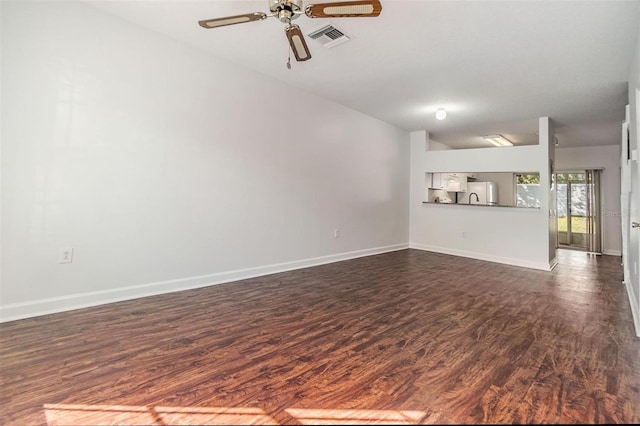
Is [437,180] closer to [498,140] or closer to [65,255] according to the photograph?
[498,140]

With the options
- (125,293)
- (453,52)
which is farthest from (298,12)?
(125,293)

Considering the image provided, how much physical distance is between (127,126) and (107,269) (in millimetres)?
1395

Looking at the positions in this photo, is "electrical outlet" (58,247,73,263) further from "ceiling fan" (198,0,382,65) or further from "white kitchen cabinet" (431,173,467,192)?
"white kitchen cabinet" (431,173,467,192)

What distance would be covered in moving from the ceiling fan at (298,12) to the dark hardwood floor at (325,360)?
227 centimetres

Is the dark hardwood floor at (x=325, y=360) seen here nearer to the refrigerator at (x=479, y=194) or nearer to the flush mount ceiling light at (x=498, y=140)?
the refrigerator at (x=479, y=194)

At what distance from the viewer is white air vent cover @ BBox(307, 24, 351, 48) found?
2.78 meters

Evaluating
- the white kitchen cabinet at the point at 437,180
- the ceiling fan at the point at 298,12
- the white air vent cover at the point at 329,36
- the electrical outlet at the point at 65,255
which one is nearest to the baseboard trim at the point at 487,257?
the white kitchen cabinet at the point at 437,180

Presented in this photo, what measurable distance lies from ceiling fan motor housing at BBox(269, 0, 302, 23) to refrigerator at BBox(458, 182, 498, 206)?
6.67m

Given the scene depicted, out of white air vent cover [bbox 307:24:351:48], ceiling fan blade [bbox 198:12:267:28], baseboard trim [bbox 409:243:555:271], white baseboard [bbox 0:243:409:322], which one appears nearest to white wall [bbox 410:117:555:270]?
baseboard trim [bbox 409:243:555:271]

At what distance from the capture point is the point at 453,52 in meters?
3.13

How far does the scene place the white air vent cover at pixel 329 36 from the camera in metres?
2.78

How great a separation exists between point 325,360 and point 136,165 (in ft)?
8.48

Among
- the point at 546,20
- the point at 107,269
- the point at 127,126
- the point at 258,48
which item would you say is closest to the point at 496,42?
the point at 546,20

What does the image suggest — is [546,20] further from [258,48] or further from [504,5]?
[258,48]
